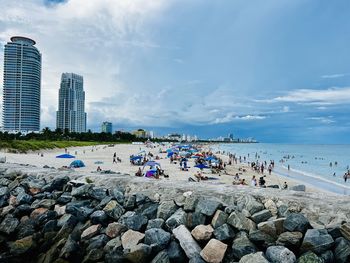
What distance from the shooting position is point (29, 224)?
8219 mm

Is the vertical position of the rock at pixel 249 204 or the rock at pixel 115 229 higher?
the rock at pixel 249 204

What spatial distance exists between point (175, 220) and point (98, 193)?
116 inches

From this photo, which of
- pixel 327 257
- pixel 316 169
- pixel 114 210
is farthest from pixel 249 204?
pixel 316 169

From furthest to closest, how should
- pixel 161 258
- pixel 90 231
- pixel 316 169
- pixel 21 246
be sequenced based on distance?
1. pixel 316 169
2. pixel 21 246
3. pixel 90 231
4. pixel 161 258

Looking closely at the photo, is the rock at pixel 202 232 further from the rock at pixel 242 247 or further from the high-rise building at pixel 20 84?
the high-rise building at pixel 20 84

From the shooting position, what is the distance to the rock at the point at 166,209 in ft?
23.2

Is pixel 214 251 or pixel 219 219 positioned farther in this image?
pixel 219 219

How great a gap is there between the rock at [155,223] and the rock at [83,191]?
9.28 ft

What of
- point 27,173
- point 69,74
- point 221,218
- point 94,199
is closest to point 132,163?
point 27,173

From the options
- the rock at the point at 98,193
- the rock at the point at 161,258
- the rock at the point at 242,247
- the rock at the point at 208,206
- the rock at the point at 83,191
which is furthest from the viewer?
the rock at the point at 83,191

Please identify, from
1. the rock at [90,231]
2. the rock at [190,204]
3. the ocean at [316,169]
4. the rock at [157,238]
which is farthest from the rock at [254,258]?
the ocean at [316,169]

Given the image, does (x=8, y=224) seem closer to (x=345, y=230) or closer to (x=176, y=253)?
(x=176, y=253)

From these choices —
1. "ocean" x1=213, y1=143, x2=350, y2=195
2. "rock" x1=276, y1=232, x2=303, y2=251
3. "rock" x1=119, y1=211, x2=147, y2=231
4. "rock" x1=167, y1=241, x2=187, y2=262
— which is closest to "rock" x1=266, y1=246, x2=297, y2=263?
"rock" x1=276, y1=232, x2=303, y2=251

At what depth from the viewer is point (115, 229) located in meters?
7.06
